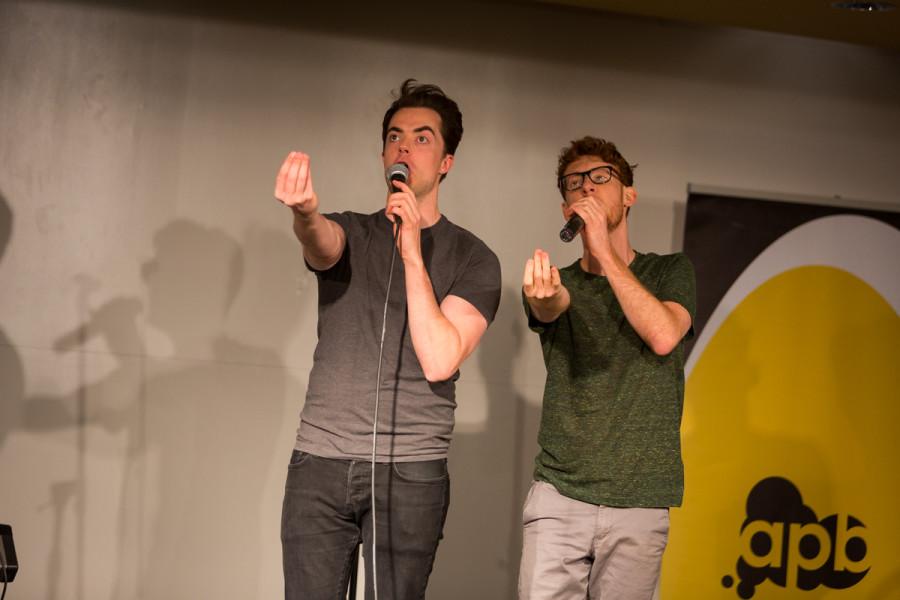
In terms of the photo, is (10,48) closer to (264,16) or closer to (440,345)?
(264,16)

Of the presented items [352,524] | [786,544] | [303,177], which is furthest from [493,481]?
[303,177]

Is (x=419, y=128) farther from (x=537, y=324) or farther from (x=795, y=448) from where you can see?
(x=795, y=448)

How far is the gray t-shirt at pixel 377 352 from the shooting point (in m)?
2.21

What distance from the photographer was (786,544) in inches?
158

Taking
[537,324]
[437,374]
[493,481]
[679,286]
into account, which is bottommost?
[493,481]

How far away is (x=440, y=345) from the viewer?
2.15m

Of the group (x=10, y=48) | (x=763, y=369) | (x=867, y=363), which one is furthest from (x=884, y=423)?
(x=10, y=48)

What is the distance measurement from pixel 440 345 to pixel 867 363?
103 inches

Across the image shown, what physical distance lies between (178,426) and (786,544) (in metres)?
2.42

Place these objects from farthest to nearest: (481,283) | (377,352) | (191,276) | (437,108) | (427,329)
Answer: (191,276) < (437,108) < (481,283) < (377,352) < (427,329)

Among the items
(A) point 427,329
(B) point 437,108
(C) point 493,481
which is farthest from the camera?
(C) point 493,481

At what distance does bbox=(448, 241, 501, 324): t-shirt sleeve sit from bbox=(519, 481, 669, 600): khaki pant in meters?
0.50

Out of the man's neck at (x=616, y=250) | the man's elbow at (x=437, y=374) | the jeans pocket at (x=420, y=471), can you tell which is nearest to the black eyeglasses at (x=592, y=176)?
the man's neck at (x=616, y=250)

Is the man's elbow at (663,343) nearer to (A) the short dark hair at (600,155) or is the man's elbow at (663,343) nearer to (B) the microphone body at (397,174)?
(A) the short dark hair at (600,155)
